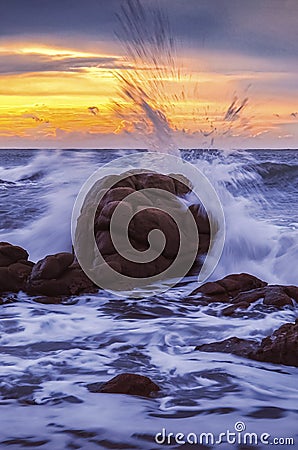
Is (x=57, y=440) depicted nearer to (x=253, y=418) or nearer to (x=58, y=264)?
(x=253, y=418)

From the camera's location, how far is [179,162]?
492 inches

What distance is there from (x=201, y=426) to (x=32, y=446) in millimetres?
965

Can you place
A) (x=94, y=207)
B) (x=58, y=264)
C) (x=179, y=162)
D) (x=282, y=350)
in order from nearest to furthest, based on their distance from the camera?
(x=282, y=350), (x=58, y=264), (x=94, y=207), (x=179, y=162)

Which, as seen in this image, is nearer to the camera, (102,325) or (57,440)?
(57,440)

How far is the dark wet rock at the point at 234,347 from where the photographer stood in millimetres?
4980

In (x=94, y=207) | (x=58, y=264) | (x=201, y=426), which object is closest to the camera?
(x=201, y=426)

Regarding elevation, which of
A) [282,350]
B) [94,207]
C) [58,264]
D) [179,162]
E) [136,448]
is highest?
[179,162]

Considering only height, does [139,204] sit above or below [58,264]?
above

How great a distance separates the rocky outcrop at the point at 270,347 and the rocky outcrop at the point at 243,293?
3.28 feet

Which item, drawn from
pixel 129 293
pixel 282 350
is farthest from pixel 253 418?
pixel 129 293

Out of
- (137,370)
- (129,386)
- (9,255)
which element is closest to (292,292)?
(137,370)

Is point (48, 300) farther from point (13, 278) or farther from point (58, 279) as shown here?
point (13, 278)

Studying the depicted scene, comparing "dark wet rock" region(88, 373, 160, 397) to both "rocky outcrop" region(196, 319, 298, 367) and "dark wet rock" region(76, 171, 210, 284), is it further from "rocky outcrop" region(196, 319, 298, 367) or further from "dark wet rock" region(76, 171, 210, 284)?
"dark wet rock" region(76, 171, 210, 284)

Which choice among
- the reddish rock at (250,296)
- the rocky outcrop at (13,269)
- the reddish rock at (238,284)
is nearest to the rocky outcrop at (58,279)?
the rocky outcrop at (13,269)
